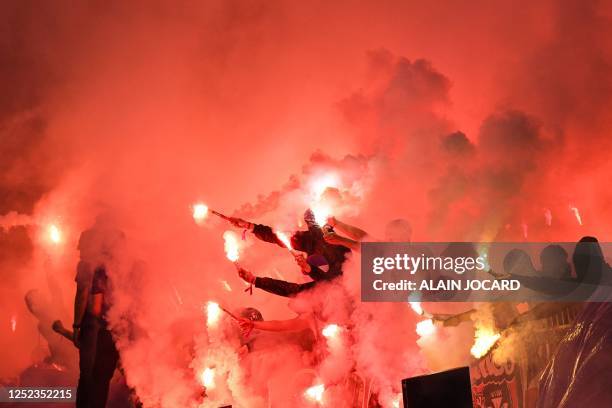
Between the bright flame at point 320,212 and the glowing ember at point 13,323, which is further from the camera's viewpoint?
the glowing ember at point 13,323

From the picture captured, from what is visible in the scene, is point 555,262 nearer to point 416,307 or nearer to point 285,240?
point 416,307

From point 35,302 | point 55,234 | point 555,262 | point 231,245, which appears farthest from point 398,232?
point 35,302

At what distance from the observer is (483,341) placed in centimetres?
464

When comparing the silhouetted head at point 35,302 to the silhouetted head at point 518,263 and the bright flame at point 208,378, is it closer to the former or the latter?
the bright flame at point 208,378

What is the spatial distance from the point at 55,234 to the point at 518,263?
15.4ft

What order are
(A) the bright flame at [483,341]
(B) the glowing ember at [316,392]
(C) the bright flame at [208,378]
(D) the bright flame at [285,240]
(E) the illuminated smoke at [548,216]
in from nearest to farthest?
(A) the bright flame at [483,341] < (B) the glowing ember at [316,392] < (D) the bright flame at [285,240] < (C) the bright flame at [208,378] < (E) the illuminated smoke at [548,216]

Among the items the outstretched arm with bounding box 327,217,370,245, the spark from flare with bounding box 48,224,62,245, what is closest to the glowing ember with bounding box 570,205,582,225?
the outstretched arm with bounding box 327,217,370,245

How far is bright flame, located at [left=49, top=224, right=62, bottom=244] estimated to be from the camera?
6.23 meters

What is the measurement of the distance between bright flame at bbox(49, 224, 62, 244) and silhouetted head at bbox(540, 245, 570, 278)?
4.83 m

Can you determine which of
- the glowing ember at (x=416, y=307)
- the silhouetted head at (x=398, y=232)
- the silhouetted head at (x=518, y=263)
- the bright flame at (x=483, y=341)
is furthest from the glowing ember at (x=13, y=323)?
the silhouetted head at (x=518, y=263)

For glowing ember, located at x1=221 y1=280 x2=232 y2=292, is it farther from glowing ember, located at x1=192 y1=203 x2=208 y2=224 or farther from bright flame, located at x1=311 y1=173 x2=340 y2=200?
bright flame, located at x1=311 y1=173 x2=340 y2=200

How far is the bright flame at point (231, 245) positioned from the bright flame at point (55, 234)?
218 cm

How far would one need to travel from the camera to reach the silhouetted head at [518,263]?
4.65m

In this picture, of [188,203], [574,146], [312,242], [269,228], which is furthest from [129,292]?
[574,146]
